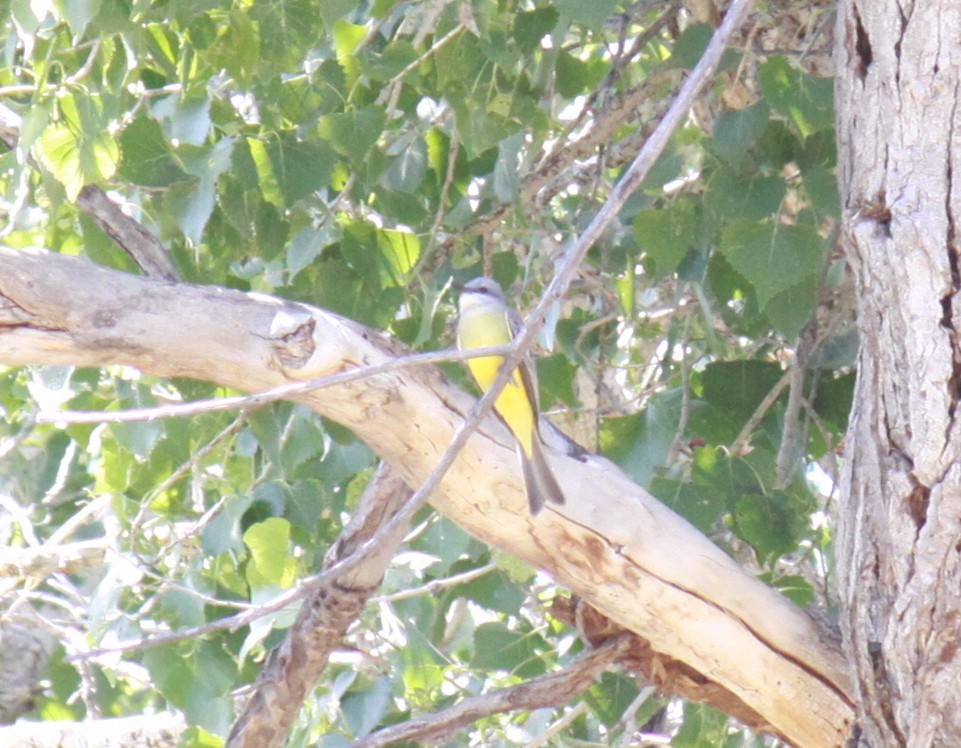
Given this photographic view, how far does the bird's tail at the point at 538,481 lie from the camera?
2191 mm

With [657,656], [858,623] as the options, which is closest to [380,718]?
[657,656]

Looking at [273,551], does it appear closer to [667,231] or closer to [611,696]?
[611,696]

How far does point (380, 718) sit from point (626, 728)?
0.59 metres

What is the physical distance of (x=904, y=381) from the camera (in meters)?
2.04

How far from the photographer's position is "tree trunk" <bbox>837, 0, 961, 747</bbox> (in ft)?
6.59

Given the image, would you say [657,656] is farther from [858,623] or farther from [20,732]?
[20,732]

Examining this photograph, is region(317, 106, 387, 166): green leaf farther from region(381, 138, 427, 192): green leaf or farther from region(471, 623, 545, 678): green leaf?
region(471, 623, 545, 678): green leaf

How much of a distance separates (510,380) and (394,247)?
397 millimetres

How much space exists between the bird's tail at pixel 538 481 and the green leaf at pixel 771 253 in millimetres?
552

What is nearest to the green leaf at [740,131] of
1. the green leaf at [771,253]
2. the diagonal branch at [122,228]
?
the green leaf at [771,253]

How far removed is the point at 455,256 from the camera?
125 inches

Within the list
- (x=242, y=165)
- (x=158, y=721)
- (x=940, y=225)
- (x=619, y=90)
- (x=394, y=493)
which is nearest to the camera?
(x=940, y=225)

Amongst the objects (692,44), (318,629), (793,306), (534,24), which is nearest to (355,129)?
(534,24)

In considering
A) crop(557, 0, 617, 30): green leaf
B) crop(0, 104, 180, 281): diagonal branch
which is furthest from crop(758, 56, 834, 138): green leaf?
crop(0, 104, 180, 281): diagonal branch
